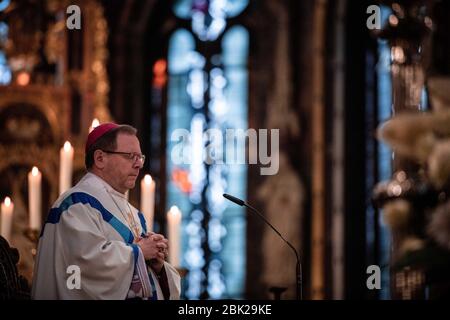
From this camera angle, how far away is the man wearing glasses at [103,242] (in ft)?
17.0

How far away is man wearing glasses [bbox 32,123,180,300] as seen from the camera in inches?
204

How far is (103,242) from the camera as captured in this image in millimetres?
5242

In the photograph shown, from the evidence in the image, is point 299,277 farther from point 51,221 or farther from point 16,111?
point 16,111

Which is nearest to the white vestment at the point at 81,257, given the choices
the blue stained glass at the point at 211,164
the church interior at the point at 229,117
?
the church interior at the point at 229,117

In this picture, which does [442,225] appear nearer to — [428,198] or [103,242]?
[428,198]

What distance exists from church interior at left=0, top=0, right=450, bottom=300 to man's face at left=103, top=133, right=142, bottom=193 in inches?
166

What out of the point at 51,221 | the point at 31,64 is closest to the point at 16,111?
the point at 31,64

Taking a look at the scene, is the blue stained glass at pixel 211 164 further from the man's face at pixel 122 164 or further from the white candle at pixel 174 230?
the man's face at pixel 122 164

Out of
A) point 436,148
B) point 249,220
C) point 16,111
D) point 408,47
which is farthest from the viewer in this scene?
point 249,220

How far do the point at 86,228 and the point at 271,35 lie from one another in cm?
854

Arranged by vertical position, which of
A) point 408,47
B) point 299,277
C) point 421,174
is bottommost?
point 299,277

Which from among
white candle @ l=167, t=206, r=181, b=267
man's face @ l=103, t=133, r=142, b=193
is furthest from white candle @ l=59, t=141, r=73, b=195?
man's face @ l=103, t=133, r=142, b=193

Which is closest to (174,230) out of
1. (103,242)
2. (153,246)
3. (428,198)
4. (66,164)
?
(66,164)

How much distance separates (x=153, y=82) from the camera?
1397cm
